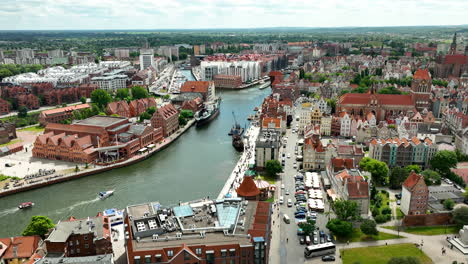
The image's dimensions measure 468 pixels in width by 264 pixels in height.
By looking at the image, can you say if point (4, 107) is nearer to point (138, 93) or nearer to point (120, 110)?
point (120, 110)

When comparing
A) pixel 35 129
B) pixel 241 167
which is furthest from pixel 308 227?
pixel 35 129

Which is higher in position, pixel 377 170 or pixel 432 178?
pixel 377 170

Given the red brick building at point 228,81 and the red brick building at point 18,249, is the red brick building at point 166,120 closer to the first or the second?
the red brick building at point 18,249

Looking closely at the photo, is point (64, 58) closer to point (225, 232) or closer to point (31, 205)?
point (31, 205)

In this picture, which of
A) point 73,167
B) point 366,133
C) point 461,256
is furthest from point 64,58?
point 461,256

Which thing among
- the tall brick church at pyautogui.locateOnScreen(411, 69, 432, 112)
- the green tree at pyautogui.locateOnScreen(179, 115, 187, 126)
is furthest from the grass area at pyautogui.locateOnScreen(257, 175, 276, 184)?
the tall brick church at pyautogui.locateOnScreen(411, 69, 432, 112)

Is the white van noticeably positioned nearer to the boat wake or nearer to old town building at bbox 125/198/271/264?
old town building at bbox 125/198/271/264
